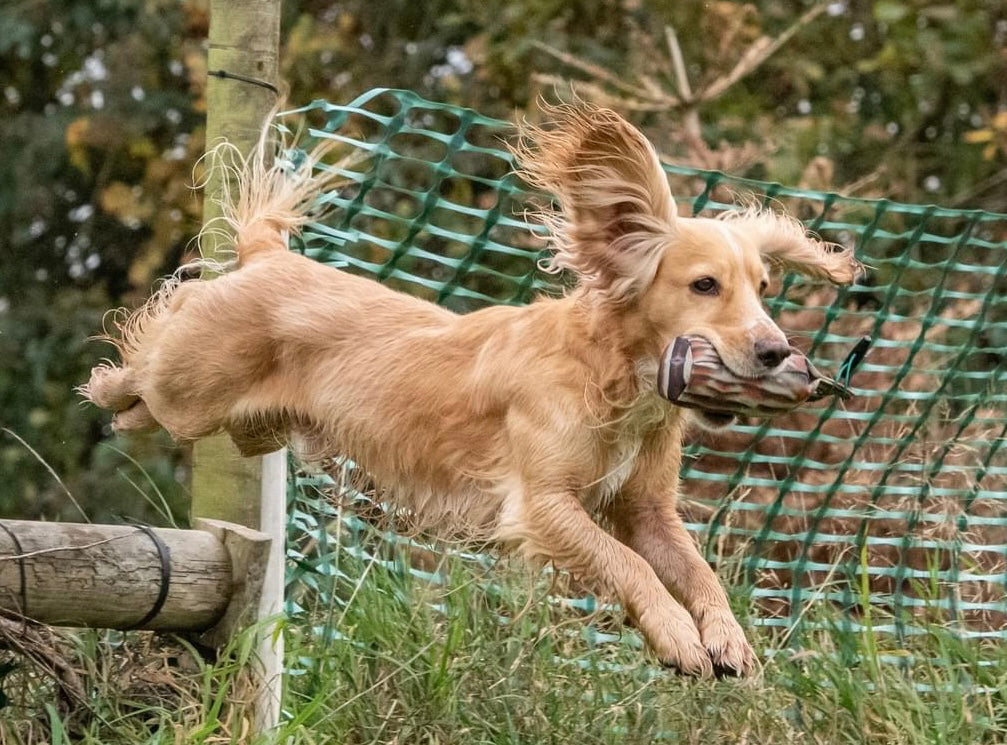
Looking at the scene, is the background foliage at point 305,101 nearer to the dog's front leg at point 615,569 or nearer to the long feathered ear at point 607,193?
the long feathered ear at point 607,193

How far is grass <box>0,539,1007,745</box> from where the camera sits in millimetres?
5012

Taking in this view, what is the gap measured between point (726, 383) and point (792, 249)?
86 centimetres

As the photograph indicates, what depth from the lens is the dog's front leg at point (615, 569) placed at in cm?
448

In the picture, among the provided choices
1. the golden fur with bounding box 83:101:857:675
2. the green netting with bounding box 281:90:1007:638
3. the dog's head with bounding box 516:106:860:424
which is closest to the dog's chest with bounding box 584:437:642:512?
the golden fur with bounding box 83:101:857:675

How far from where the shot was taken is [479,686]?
17.1ft

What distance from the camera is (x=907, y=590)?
716 cm

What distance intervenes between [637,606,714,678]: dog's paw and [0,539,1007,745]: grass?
62cm

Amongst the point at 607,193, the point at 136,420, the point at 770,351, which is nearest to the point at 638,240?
the point at 607,193

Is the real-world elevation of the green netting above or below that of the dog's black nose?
below

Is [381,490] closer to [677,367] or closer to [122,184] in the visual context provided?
[677,367]

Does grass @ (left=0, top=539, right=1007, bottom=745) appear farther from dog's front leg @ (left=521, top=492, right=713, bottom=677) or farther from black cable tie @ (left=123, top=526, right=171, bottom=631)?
dog's front leg @ (left=521, top=492, right=713, bottom=677)

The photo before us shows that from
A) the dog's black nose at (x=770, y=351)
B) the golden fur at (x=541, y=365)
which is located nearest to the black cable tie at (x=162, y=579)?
the golden fur at (x=541, y=365)

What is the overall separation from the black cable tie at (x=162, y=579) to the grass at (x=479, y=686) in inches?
9.3

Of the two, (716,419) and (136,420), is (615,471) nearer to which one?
(716,419)
